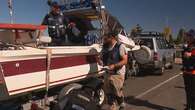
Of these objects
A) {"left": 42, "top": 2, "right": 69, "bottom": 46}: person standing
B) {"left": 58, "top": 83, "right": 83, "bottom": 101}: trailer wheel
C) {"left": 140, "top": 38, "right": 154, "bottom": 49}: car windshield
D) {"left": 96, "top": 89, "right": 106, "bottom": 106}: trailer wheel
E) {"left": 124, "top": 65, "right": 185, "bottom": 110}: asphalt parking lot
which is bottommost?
{"left": 124, "top": 65, "right": 185, "bottom": 110}: asphalt parking lot

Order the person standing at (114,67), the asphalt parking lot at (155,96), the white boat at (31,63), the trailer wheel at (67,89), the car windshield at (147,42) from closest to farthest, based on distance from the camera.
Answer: the white boat at (31,63) < the trailer wheel at (67,89) < the person standing at (114,67) < the asphalt parking lot at (155,96) < the car windshield at (147,42)

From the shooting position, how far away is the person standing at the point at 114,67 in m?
8.13

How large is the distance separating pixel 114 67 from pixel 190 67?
1822mm

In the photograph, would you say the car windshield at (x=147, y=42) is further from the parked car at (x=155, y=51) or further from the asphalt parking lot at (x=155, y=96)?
the asphalt parking lot at (x=155, y=96)

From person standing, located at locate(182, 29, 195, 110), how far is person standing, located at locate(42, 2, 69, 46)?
9.78 ft

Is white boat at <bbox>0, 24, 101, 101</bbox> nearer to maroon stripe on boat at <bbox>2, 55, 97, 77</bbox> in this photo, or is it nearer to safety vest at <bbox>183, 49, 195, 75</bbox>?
maroon stripe on boat at <bbox>2, 55, 97, 77</bbox>

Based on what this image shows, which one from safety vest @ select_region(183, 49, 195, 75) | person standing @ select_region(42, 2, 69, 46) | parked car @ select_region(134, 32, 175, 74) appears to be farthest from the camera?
parked car @ select_region(134, 32, 175, 74)

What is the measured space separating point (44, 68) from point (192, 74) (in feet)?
11.5

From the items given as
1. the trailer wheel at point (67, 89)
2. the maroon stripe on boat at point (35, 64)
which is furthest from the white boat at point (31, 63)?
the trailer wheel at point (67, 89)

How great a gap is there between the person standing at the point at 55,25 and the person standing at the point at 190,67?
2.98m

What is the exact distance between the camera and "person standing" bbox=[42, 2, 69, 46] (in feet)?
30.2

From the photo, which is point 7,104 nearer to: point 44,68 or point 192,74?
point 44,68

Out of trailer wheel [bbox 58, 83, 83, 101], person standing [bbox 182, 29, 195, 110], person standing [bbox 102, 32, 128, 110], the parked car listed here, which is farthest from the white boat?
the parked car

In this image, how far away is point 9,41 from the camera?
23.3 feet
